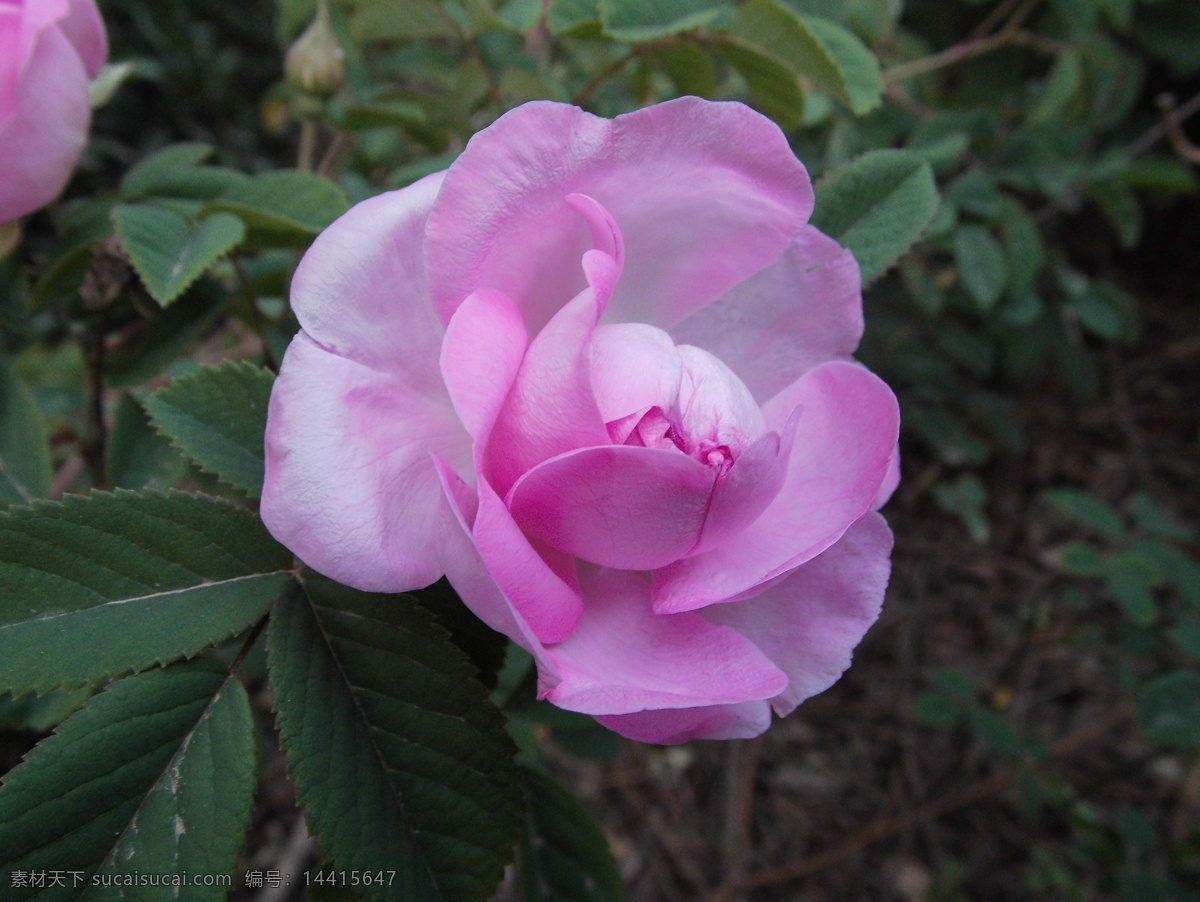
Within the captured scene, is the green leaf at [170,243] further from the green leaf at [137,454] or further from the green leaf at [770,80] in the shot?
the green leaf at [770,80]

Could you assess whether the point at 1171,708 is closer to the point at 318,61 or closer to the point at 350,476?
the point at 350,476

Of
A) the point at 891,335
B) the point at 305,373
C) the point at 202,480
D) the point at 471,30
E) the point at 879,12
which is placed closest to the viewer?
the point at 305,373

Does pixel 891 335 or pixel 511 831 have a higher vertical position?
pixel 511 831

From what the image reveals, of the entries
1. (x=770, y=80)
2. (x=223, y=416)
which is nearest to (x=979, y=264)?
(x=770, y=80)

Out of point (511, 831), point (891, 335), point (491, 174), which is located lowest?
Answer: point (891, 335)

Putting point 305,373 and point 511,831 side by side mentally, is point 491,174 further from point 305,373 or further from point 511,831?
point 511,831

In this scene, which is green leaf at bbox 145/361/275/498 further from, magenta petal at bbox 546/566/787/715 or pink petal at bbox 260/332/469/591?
magenta petal at bbox 546/566/787/715

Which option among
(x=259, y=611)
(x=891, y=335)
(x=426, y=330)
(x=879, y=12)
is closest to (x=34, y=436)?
(x=259, y=611)
